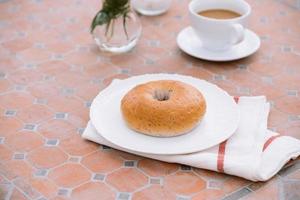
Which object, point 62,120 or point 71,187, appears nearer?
point 71,187

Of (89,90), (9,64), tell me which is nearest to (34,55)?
(9,64)

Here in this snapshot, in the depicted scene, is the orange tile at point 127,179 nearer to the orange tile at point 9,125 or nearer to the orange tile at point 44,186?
the orange tile at point 44,186

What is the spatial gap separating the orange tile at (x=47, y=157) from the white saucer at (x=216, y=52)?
1.04 feet

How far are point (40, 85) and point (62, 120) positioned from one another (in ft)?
0.36

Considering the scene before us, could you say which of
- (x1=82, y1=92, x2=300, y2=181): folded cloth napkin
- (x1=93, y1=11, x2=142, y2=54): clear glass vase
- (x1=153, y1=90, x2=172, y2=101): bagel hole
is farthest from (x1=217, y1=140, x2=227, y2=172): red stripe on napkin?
(x1=93, y1=11, x2=142, y2=54): clear glass vase

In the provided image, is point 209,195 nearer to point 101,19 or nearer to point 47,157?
point 47,157

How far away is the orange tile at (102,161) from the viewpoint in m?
0.81

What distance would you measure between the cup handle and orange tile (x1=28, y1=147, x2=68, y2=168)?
13.9 inches

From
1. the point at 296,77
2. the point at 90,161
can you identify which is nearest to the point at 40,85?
the point at 90,161

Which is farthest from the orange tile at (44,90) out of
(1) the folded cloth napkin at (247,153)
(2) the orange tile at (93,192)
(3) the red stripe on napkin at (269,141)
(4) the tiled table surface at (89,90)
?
(3) the red stripe on napkin at (269,141)

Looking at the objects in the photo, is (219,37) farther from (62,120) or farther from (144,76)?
(62,120)

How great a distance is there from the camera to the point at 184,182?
780 millimetres

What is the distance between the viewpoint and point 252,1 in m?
1.24

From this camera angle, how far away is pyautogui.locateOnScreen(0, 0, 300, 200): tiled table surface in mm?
774
